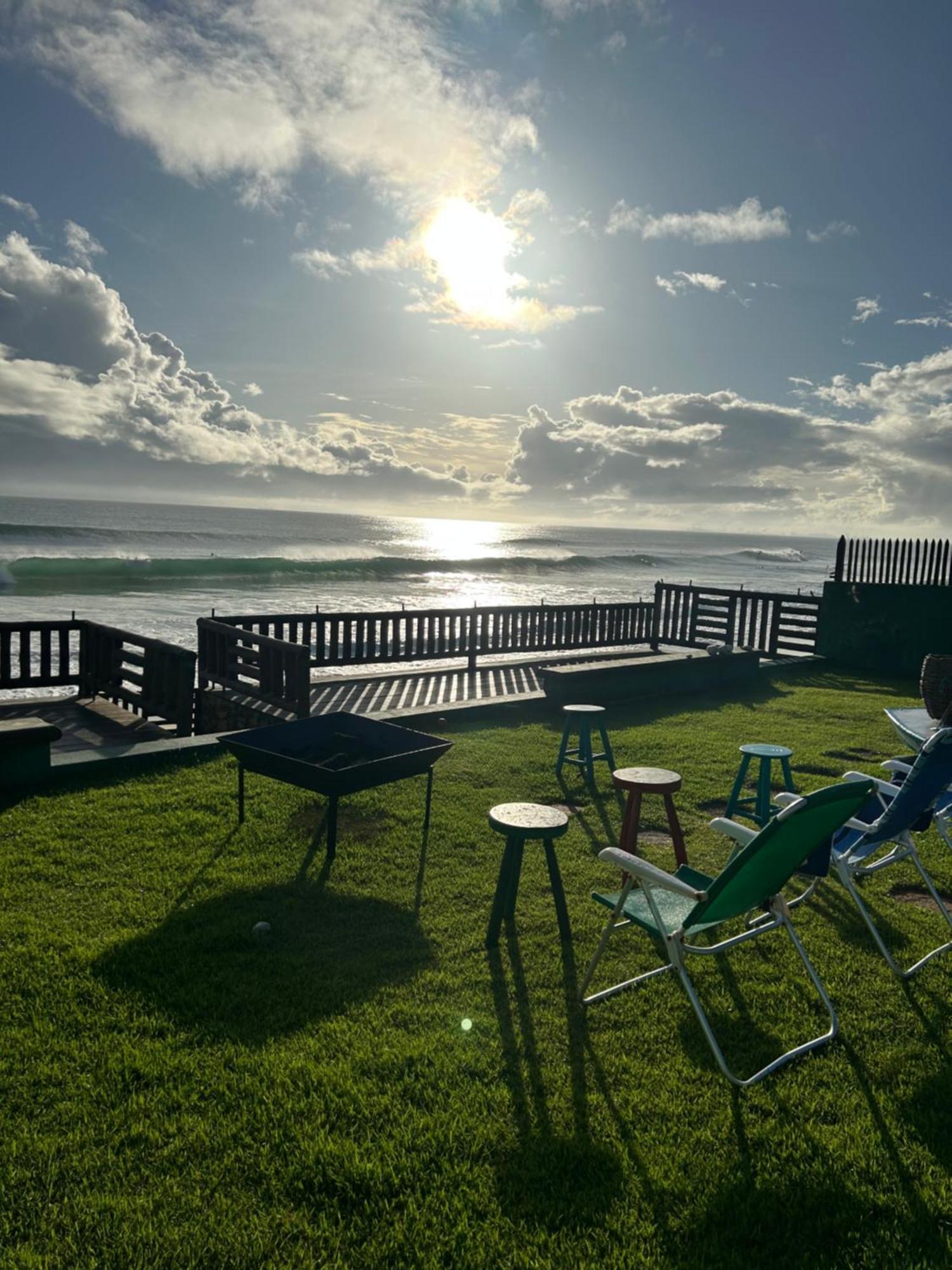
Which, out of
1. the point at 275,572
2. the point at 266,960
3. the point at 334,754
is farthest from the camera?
the point at 275,572

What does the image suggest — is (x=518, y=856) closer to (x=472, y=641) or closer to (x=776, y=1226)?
(x=776, y=1226)

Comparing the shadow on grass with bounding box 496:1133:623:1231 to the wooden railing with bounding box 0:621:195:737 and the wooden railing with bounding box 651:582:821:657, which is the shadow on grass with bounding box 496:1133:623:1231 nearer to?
→ the wooden railing with bounding box 0:621:195:737

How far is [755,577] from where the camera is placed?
61.4 metres

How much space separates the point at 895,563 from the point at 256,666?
1171cm

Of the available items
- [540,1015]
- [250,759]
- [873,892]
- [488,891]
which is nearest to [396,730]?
[250,759]

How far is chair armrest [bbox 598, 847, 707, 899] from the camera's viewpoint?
315 centimetres

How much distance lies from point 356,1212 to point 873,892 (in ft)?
12.6

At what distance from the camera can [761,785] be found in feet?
19.6

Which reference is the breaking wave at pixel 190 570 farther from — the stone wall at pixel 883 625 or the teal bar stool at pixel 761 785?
the teal bar stool at pixel 761 785

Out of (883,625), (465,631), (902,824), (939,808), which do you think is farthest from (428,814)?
(883,625)

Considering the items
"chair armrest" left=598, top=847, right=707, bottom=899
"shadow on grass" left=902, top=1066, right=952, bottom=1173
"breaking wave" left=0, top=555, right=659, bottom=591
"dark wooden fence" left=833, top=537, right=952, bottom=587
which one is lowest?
"breaking wave" left=0, top=555, right=659, bottom=591

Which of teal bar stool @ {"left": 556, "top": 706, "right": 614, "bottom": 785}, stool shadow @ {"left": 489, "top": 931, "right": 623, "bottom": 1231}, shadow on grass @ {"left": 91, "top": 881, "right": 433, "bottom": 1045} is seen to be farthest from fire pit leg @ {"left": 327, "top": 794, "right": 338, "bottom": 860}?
teal bar stool @ {"left": 556, "top": 706, "right": 614, "bottom": 785}

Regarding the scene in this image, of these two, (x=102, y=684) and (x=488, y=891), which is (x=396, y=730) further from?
(x=102, y=684)

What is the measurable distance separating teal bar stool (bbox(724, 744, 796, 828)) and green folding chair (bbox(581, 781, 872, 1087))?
2333 millimetres
